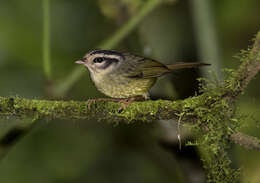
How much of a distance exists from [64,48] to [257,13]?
2943mm

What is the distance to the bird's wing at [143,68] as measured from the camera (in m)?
4.25

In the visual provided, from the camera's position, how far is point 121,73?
4234 millimetres

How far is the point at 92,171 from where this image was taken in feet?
22.0

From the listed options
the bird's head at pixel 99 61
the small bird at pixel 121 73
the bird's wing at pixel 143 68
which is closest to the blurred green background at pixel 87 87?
the bird's wing at pixel 143 68

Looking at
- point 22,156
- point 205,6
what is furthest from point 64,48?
point 205,6

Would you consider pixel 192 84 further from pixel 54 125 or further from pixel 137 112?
pixel 137 112

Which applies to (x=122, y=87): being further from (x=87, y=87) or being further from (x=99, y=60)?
(x=87, y=87)

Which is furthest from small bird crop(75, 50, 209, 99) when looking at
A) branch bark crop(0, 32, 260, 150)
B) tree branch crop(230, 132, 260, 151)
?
tree branch crop(230, 132, 260, 151)

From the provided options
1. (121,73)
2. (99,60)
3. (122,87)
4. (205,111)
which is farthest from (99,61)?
(205,111)

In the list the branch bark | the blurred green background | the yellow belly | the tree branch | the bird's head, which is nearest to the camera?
the tree branch

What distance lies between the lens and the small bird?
4.05 metres

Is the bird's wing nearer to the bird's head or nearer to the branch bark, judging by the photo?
the bird's head

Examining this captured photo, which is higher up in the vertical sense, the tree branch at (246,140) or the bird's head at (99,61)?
the bird's head at (99,61)

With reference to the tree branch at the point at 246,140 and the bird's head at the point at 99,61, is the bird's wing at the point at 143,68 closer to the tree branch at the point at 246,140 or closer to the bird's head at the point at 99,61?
the bird's head at the point at 99,61
